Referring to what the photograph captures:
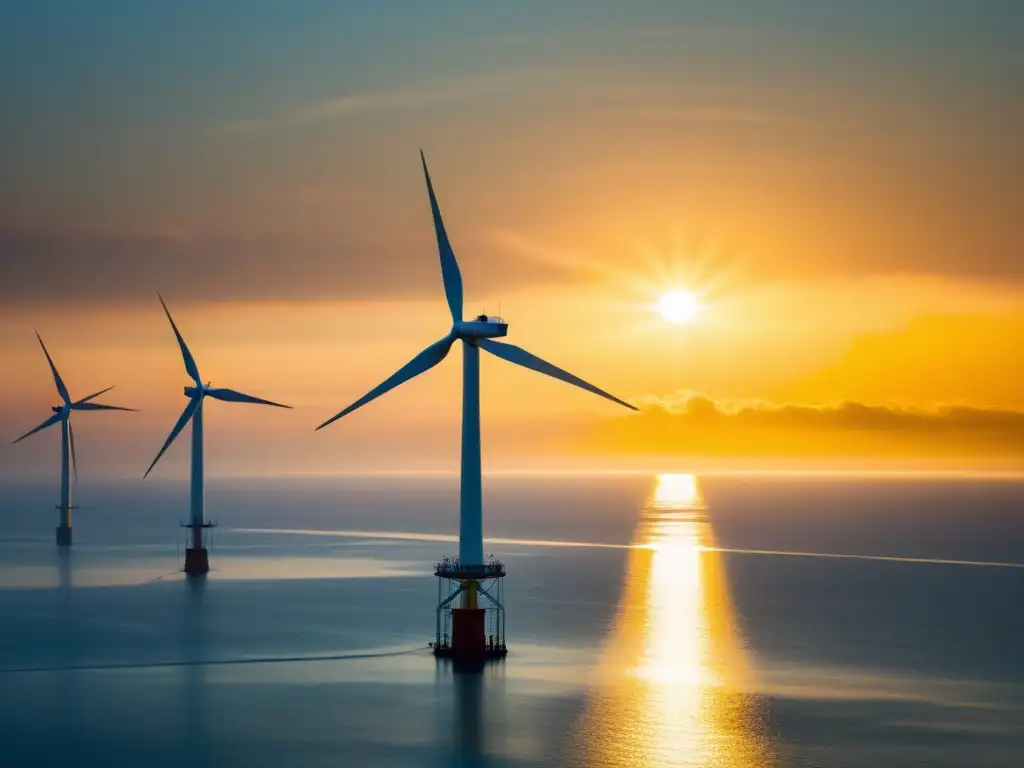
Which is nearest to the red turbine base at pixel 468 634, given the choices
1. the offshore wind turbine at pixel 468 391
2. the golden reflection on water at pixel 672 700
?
the offshore wind turbine at pixel 468 391

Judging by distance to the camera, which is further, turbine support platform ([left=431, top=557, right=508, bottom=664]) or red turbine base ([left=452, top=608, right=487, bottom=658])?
red turbine base ([left=452, top=608, right=487, bottom=658])

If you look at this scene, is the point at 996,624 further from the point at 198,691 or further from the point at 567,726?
the point at 198,691

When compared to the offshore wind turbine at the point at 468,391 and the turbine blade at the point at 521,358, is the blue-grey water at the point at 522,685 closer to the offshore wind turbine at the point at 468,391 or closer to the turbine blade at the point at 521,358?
the offshore wind turbine at the point at 468,391

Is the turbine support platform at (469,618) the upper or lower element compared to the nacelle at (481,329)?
lower

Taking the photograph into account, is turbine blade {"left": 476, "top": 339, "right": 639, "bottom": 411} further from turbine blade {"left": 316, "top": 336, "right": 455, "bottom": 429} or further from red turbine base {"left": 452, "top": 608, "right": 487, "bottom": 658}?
red turbine base {"left": 452, "top": 608, "right": 487, "bottom": 658}

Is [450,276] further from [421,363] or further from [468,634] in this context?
[468,634]

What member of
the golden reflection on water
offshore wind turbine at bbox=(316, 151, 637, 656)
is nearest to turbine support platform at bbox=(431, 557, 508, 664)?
offshore wind turbine at bbox=(316, 151, 637, 656)

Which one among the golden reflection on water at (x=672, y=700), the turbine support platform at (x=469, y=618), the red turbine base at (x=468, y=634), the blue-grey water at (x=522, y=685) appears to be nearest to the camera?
the golden reflection on water at (x=672, y=700)

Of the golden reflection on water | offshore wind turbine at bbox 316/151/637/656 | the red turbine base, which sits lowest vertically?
the golden reflection on water

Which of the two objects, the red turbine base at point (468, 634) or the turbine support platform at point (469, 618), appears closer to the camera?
the turbine support platform at point (469, 618)
